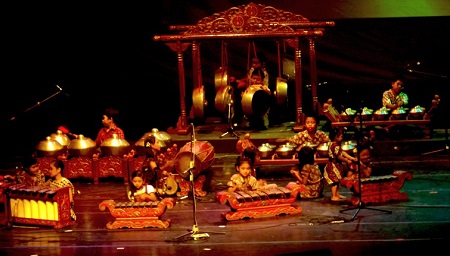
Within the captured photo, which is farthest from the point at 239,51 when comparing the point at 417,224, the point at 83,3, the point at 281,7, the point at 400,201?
the point at 417,224

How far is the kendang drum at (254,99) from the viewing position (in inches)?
514

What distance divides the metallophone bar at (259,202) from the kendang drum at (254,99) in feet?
12.3

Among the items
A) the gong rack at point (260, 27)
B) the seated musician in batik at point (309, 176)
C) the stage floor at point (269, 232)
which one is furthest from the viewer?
the gong rack at point (260, 27)

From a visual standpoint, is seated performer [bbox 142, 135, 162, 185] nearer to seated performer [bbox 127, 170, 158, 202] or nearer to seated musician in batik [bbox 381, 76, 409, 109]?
seated performer [bbox 127, 170, 158, 202]

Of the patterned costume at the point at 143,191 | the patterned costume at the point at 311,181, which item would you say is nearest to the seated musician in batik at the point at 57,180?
the patterned costume at the point at 143,191

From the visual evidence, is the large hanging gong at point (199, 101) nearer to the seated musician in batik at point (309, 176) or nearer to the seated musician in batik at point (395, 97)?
the seated musician in batik at point (395, 97)

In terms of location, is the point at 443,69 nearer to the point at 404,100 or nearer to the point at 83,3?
the point at 404,100

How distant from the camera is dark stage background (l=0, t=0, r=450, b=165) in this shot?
13.8 meters

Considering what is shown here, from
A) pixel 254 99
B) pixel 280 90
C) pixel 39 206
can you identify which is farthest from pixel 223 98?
pixel 39 206

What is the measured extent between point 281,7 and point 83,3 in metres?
3.42

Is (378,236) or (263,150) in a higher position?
(263,150)

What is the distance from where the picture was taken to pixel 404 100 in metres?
13.1

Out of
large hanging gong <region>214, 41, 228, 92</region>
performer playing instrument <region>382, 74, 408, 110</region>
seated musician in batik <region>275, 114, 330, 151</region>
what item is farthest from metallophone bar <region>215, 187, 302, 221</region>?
performer playing instrument <region>382, 74, 408, 110</region>

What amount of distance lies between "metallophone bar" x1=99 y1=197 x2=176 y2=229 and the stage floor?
8 cm
